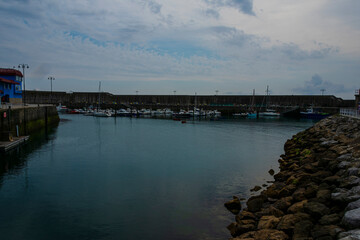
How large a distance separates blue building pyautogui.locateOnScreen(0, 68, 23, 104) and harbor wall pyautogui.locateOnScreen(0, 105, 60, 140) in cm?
530

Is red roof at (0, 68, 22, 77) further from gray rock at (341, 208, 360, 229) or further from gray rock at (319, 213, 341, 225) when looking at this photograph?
gray rock at (341, 208, 360, 229)

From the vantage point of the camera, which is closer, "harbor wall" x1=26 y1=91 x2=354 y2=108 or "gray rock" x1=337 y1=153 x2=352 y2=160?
"gray rock" x1=337 y1=153 x2=352 y2=160

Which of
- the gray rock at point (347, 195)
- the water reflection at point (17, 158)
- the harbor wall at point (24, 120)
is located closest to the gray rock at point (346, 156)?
the gray rock at point (347, 195)

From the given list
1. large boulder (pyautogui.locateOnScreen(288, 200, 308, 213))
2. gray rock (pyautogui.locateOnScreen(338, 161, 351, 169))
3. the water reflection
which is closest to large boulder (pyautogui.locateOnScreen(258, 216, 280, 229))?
large boulder (pyautogui.locateOnScreen(288, 200, 308, 213))

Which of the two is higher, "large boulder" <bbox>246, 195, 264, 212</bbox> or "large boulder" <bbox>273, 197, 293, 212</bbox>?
"large boulder" <bbox>273, 197, 293, 212</bbox>

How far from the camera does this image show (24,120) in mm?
44156

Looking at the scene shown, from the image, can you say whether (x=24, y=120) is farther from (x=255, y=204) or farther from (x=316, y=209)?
(x=316, y=209)

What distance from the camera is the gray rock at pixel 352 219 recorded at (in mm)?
9148

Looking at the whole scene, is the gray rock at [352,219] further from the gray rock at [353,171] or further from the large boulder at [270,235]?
the gray rock at [353,171]

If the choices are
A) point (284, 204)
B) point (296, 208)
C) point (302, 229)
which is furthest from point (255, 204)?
point (302, 229)

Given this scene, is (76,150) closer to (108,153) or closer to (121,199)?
(108,153)

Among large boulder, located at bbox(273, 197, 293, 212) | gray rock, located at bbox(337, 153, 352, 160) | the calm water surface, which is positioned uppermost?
gray rock, located at bbox(337, 153, 352, 160)

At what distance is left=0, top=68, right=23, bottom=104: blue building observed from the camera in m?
51.9

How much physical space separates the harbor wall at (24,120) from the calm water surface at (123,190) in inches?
180
